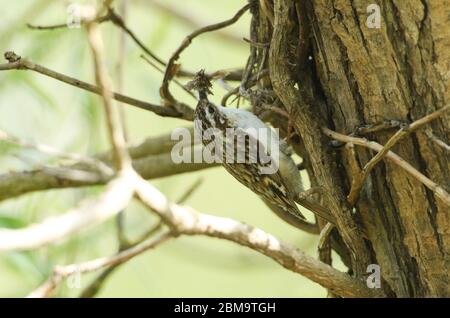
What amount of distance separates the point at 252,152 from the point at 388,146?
85 centimetres

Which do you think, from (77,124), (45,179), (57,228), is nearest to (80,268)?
(57,228)

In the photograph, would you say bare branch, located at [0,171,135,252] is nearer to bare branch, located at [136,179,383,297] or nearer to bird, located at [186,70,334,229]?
bare branch, located at [136,179,383,297]

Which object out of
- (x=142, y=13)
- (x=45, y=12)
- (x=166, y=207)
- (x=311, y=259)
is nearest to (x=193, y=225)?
(x=166, y=207)

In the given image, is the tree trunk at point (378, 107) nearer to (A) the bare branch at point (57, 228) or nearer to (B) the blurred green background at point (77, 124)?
(B) the blurred green background at point (77, 124)

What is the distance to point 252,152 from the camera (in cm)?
289

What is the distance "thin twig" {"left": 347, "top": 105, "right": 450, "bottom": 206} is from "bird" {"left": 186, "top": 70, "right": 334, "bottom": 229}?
0.48 metres

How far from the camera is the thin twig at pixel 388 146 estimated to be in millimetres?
2086

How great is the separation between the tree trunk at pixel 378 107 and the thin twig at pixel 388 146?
0.11ft

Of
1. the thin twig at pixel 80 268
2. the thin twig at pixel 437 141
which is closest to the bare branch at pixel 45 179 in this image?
the thin twig at pixel 437 141

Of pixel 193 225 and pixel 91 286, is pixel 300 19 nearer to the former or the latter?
pixel 193 225

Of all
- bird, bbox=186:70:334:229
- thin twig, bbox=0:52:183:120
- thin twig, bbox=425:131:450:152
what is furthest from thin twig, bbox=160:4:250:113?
thin twig, bbox=425:131:450:152

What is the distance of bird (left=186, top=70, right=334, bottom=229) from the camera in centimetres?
278

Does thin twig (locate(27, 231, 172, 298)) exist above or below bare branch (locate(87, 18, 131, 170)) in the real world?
below
